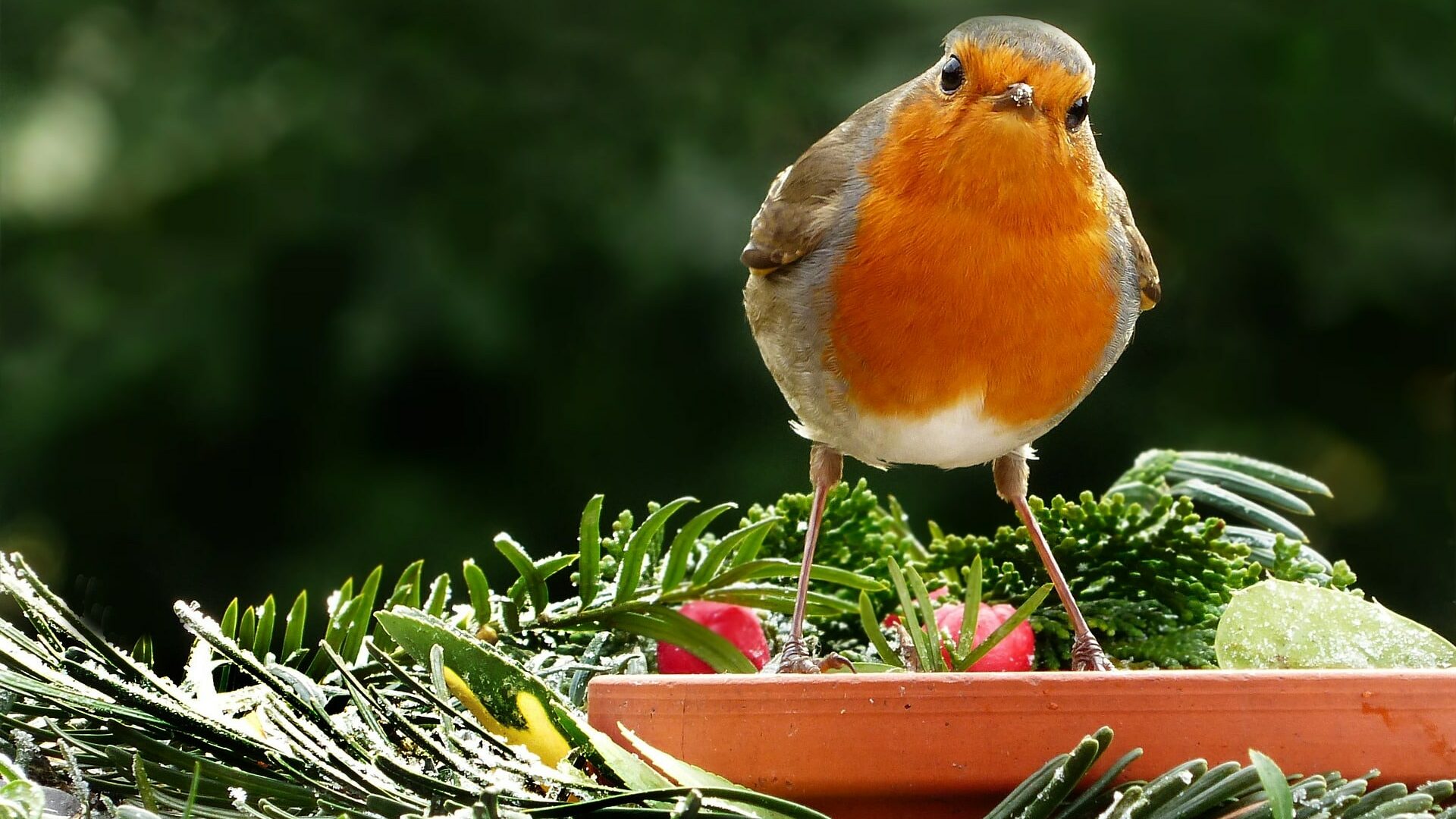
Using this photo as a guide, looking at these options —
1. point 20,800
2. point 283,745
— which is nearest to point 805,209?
point 283,745

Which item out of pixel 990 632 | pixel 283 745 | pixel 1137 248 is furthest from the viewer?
pixel 1137 248

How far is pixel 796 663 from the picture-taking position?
123 cm

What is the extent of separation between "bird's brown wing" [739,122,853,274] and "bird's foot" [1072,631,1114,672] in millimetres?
442

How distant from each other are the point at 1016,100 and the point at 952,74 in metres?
0.09

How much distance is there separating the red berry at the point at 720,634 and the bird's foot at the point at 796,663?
23 millimetres

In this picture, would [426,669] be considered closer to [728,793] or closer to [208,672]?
[208,672]

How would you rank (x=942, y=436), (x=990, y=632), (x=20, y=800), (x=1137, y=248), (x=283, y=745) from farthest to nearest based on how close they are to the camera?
1. (x=1137, y=248)
2. (x=942, y=436)
3. (x=990, y=632)
4. (x=283, y=745)
5. (x=20, y=800)

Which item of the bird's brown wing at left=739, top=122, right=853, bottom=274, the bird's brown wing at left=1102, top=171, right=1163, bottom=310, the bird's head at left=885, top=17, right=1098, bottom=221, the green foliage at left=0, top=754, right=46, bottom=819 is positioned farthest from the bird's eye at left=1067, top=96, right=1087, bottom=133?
the green foliage at left=0, top=754, right=46, bottom=819

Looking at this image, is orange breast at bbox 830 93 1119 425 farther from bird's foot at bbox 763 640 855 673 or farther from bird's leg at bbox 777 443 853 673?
bird's foot at bbox 763 640 855 673

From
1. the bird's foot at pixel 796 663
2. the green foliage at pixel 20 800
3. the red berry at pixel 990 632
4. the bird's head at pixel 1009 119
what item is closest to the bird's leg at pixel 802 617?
the bird's foot at pixel 796 663

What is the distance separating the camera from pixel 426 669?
906 mm

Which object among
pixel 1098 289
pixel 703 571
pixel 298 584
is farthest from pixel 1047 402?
pixel 298 584

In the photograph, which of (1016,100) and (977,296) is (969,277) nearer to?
(977,296)

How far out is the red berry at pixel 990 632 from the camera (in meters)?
1.16
